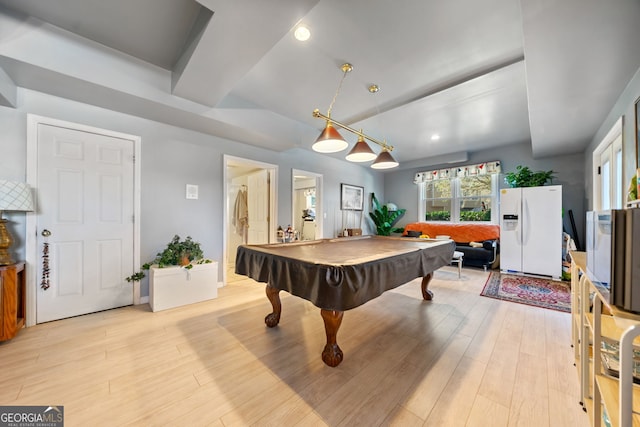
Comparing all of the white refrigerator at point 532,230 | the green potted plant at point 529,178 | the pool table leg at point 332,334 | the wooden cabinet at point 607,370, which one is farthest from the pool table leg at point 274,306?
the green potted plant at point 529,178

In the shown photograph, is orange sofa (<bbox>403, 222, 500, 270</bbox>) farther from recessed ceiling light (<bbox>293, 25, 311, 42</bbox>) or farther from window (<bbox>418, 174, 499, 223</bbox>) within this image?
recessed ceiling light (<bbox>293, 25, 311, 42</bbox>)

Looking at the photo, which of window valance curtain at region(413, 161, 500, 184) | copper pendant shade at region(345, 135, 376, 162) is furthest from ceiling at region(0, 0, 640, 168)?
window valance curtain at region(413, 161, 500, 184)

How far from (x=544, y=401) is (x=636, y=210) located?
1.33m

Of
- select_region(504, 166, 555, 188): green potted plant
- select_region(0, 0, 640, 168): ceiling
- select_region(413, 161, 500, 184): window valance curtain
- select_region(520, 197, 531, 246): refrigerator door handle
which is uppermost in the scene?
select_region(0, 0, 640, 168): ceiling

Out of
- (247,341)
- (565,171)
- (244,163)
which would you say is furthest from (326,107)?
(565,171)

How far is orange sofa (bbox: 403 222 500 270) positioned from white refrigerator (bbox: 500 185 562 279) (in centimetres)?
25

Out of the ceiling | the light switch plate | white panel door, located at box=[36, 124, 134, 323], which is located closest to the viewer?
the ceiling

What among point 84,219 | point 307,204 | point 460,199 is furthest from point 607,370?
point 307,204

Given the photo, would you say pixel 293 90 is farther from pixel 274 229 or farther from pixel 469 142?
pixel 469 142

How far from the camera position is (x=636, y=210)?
691 millimetres

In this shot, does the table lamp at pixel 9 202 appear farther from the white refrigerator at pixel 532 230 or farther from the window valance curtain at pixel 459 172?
the window valance curtain at pixel 459 172

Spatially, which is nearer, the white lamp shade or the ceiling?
the ceiling

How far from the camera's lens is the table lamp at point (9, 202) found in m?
1.87

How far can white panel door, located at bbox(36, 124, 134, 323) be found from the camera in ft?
7.54
